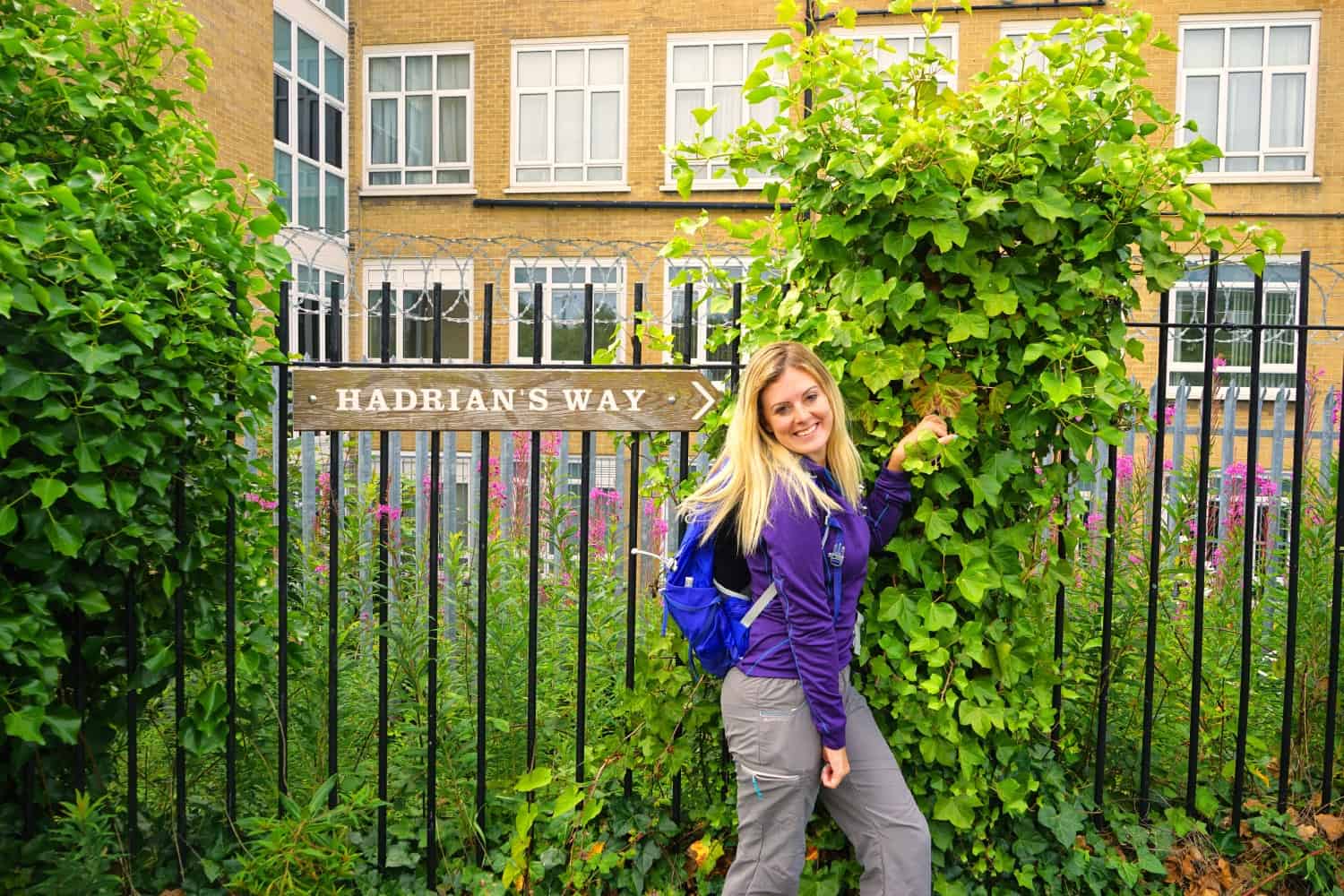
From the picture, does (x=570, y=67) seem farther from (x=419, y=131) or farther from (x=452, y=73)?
(x=419, y=131)

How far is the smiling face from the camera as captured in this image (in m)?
2.90

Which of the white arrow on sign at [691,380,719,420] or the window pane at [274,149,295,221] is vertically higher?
the window pane at [274,149,295,221]

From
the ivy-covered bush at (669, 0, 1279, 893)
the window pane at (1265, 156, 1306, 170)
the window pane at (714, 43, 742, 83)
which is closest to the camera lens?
the ivy-covered bush at (669, 0, 1279, 893)

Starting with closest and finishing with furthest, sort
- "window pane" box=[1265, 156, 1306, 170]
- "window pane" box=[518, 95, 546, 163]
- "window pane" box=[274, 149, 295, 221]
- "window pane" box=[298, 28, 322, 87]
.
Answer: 1. "window pane" box=[274, 149, 295, 221]
2. "window pane" box=[1265, 156, 1306, 170]
3. "window pane" box=[298, 28, 322, 87]
4. "window pane" box=[518, 95, 546, 163]

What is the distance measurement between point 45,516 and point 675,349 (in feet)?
6.60

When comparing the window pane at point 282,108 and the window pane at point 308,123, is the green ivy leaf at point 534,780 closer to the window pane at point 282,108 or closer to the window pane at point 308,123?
the window pane at point 282,108

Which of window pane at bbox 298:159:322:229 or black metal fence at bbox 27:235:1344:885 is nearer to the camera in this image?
black metal fence at bbox 27:235:1344:885

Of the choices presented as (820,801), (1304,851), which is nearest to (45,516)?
(820,801)

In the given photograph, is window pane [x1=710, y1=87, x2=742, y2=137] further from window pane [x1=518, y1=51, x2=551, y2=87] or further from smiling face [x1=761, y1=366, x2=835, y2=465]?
smiling face [x1=761, y1=366, x2=835, y2=465]

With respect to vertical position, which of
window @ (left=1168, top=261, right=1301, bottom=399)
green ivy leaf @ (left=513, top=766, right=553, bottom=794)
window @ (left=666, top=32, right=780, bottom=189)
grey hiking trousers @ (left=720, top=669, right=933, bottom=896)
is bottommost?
green ivy leaf @ (left=513, top=766, right=553, bottom=794)

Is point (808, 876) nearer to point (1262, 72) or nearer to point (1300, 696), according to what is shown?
point (1300, 696)

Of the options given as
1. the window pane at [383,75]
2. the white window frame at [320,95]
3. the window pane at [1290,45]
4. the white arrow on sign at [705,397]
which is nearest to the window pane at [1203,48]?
the window pane at [1290,45]

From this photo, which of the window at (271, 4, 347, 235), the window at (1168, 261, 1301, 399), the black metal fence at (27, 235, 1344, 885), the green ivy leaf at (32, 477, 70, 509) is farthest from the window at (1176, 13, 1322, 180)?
the green ivy leaf at (32, 477, 70, 509)

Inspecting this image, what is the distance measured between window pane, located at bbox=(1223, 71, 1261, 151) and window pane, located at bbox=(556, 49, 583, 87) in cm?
1067
